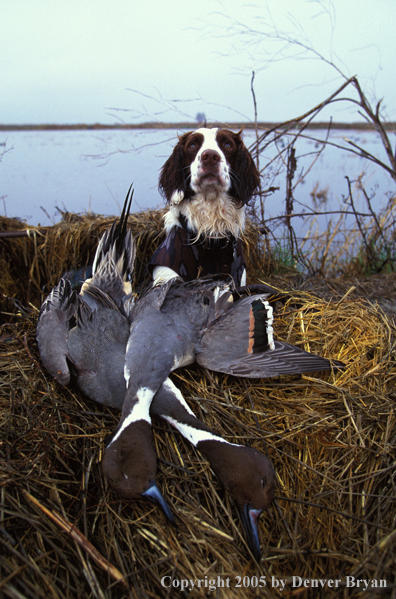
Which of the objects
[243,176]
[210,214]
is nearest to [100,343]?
[210,214]

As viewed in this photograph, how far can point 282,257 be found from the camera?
442 cm

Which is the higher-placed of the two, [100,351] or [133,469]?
[100,351]

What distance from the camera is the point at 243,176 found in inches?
104

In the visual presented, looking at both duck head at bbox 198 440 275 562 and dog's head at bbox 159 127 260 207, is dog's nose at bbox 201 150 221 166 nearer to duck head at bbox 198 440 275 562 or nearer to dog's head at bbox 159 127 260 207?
dog's head at bbox 159 127 260 207

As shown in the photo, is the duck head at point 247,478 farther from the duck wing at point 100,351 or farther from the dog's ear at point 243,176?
the dog's ear at point 243,176

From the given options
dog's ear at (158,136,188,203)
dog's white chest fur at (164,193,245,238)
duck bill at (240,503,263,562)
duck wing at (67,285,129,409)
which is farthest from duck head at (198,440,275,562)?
dog's ear at (158,136,188,203)

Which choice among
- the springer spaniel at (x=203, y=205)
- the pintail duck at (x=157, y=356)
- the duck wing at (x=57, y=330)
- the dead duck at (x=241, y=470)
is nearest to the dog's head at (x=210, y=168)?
the springer spaniel at (x=203, y=205)

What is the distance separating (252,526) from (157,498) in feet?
1.26

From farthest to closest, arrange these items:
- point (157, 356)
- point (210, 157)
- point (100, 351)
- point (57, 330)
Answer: point (210, 157)
point (57, 330)
point (100, 351)
point (157, 356)

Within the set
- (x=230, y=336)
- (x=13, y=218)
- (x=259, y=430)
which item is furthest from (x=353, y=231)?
(x=13, y=218)

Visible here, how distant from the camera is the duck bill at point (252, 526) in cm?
132

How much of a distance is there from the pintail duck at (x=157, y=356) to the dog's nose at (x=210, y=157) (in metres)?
0.82

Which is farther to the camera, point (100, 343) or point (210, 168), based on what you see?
point (210, 168)

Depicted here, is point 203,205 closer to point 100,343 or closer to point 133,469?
point 100,343
